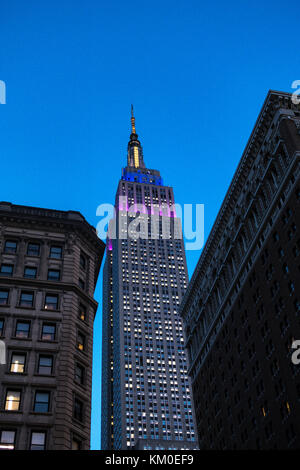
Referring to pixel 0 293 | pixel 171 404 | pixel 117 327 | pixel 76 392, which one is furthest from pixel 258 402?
pixel 117 327

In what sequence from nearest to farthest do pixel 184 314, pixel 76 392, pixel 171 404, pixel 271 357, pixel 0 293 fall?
pixel 76 392 → pixel 0 293 → pixel 271 357 → pixel 184 314 → pixel 171 404

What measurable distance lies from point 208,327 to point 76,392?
5924cm

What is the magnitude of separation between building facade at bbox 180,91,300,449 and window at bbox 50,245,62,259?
31.5 metres

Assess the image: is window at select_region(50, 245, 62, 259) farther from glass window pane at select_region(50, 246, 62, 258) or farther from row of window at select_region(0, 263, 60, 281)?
row of window at select_region(0, 263, 60, 281)

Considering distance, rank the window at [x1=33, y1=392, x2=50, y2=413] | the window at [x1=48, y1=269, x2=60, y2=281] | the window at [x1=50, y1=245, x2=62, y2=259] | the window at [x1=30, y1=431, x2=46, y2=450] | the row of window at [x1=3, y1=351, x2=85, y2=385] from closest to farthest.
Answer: the window at [x1=30, y1=431, x2=46, y2=450] → the window at [x1=33, y1=392, x2=50, y2=413] → the row of window at [x1=3, y1=351, x2=85, y2=385] → the window at [x1=48, y1=269, x2=60, y2=281] → the window at [x1=50, y1=245, x2=62, y2=259]

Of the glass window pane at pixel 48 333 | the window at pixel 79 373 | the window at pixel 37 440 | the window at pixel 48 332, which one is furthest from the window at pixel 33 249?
the window at pixel 37 440

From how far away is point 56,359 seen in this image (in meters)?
47.8

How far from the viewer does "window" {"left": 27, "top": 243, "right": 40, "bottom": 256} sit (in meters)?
56.4

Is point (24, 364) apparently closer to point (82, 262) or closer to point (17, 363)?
point (17, 363)

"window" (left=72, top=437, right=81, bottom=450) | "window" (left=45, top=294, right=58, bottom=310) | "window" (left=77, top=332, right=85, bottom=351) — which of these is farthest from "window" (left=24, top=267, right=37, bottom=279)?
"window" (left=72, top=437, right=81, bottom=450)

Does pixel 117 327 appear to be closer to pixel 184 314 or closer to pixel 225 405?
pixel 184 314

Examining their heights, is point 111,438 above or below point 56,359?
above

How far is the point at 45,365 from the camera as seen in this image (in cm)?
4725
